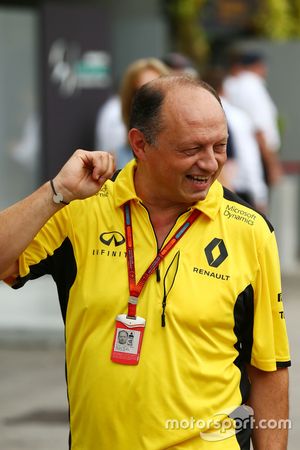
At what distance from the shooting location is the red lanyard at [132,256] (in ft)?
11.1

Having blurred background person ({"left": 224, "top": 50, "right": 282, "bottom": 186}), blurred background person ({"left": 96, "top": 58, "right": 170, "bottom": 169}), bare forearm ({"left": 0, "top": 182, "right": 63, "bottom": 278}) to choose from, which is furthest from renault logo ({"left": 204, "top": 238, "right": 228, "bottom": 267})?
blurred background person ({"left": 224, "top": 50, "right": 282, "bottom": 186})

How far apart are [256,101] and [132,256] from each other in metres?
8.50

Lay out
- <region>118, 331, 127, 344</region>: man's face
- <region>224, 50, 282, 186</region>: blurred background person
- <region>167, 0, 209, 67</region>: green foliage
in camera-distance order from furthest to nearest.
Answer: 1. <region>167, 0, 209, 67</region>: green foliage
2. <region>224, 50, 282, 186</region>: blurred background person
3. <region>118, 331, 127, 344</region>: man's face

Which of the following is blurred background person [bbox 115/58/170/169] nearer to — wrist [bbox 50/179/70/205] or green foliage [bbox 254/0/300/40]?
wrist [bbox 50/179/70/205]

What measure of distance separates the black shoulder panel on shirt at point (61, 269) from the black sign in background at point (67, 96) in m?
8.38

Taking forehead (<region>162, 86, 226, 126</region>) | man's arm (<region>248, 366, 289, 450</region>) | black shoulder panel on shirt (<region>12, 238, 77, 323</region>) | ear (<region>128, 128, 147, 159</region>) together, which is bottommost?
man's arm (<region>248, 366, 289, 450</region>)

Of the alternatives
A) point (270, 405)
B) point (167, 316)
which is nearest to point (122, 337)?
point (167, 316)

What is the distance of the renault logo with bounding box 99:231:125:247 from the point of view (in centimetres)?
347

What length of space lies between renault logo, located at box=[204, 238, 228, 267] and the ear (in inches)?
13.6

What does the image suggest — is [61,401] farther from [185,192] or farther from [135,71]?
A: [185,192]

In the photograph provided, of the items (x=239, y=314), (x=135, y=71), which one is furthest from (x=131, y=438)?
(x=135, y=71)

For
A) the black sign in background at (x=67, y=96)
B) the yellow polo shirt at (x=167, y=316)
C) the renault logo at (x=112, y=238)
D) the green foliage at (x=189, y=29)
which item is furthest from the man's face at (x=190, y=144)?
the green foliage at (x=189, y=29)

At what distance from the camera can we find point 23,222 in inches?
134

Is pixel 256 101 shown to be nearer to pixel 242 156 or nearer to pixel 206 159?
pixel 242 156
